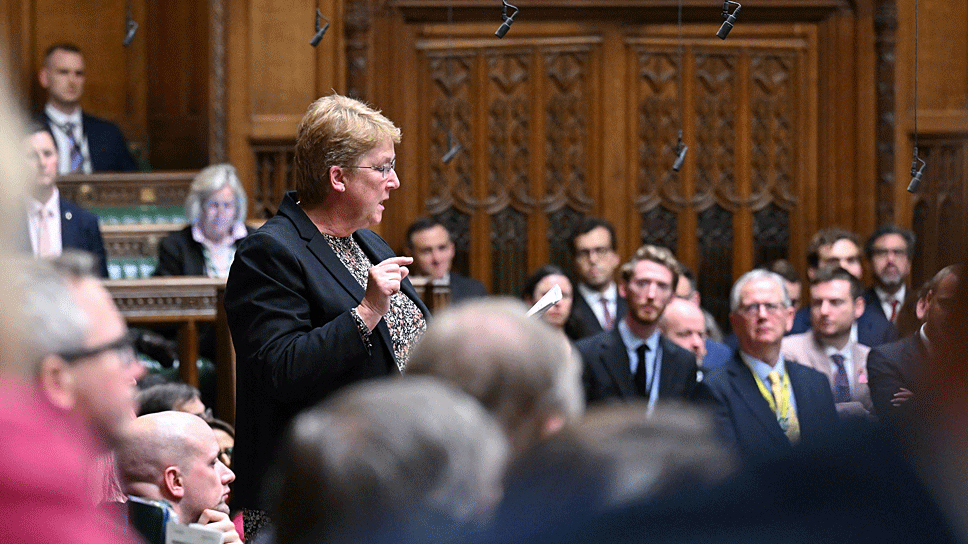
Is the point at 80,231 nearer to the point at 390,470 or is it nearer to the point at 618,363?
the point at 618,363

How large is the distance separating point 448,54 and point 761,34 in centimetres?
187

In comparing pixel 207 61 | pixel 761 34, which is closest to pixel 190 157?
pixel 207 61

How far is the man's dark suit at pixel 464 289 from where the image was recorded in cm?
613

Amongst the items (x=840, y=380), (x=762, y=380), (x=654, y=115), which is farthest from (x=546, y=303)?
(x=654, y=115)

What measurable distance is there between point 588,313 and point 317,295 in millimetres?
3487

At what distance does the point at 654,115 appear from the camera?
292 inches

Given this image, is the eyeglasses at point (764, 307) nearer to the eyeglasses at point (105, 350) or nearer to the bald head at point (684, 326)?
the bald head at point (684, 326)

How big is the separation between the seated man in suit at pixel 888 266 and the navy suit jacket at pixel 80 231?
359 cm

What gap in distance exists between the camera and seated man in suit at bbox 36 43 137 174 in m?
7.05

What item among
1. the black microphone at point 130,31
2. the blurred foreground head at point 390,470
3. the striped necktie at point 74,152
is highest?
the black microphone at point 130,31

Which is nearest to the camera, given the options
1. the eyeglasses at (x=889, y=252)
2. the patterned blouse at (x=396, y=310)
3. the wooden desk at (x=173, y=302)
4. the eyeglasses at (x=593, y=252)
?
the patterned blouse at (x=396, y=310)

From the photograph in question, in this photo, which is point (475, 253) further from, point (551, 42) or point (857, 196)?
point (857, 196)

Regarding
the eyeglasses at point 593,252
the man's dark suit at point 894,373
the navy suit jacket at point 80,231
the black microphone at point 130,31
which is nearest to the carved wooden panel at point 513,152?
the eyeglasses at point 593,252

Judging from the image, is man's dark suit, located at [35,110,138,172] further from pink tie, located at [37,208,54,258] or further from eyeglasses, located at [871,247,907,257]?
eyeglasses, located at [871,247,907,257]
